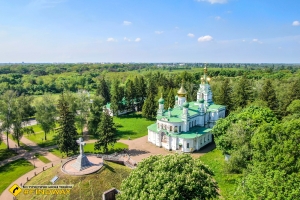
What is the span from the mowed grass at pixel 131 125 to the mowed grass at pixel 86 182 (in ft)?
64.1

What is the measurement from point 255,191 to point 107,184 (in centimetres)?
1424

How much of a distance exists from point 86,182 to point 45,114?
21.7 metres

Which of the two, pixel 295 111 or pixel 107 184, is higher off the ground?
pixel 295 111

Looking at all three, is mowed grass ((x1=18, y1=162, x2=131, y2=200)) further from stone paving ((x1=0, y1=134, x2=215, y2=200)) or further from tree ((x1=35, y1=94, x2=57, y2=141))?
tree ((x1=35, y1=94, x2=57, y2=141))

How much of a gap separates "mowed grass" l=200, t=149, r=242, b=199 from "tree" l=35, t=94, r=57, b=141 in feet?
88.4

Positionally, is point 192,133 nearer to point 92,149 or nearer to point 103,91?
point 92,149

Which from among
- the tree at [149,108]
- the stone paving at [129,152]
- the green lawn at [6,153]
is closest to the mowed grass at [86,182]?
the stone paving at [129,152]

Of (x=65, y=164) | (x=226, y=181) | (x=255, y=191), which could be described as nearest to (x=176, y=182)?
(x=255, y=191)

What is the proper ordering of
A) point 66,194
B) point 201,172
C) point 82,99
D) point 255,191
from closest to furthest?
point 255,191, point 201,172, point 66,194, point 82,99

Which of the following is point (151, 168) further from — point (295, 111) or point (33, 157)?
point (295, 111)

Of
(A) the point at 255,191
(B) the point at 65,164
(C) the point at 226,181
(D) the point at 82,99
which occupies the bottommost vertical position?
(C) the point at 226,181

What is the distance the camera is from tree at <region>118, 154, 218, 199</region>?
14.6 meters

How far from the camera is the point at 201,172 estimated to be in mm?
16266

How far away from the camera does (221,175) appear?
92.5 ft
